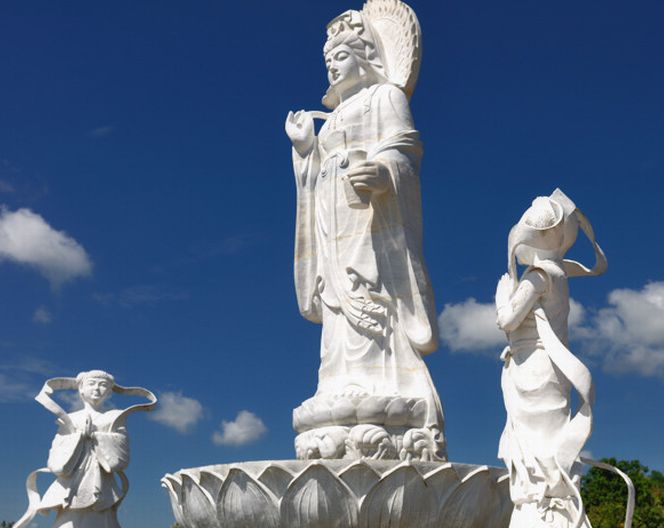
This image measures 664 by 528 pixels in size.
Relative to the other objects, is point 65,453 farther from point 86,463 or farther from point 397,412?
point 397,412

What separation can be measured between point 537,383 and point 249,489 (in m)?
2.11

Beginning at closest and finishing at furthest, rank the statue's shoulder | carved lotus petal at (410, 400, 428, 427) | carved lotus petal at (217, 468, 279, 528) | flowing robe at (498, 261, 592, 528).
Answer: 1. flowing robe at (498, 261, 592, 528)
2. carved lotus petal at (217, 468, 279, 528)
3. carved lotus petal at (410, 400, 428, 427)
4. the statue's shoulder

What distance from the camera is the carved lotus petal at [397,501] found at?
6.04 meters

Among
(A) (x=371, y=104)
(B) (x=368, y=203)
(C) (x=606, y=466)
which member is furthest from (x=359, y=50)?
(C) (x=606, y=466)

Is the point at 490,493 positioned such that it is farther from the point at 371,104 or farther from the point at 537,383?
the point at 371,104

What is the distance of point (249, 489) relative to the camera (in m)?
6.18

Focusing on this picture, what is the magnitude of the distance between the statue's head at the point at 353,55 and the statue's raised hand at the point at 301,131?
430 mm

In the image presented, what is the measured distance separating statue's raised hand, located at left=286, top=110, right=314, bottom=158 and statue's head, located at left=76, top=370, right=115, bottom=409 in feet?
10.7

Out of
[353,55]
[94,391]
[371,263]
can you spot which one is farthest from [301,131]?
[94,391]

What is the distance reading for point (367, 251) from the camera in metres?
7.83

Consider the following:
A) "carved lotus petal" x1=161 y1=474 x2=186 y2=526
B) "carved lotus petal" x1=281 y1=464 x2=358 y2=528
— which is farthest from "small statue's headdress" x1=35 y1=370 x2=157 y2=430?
"carved lotus petal" x1=281 y1=464 x2=358 y2=528

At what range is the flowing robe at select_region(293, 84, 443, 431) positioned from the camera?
297 inches

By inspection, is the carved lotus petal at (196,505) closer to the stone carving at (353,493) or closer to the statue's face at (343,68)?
the stone carving at (353,493)

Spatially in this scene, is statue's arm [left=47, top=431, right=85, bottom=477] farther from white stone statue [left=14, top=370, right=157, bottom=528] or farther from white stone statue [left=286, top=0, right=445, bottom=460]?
white stone statue [left=286, top=0, right=445, bottom=460]
